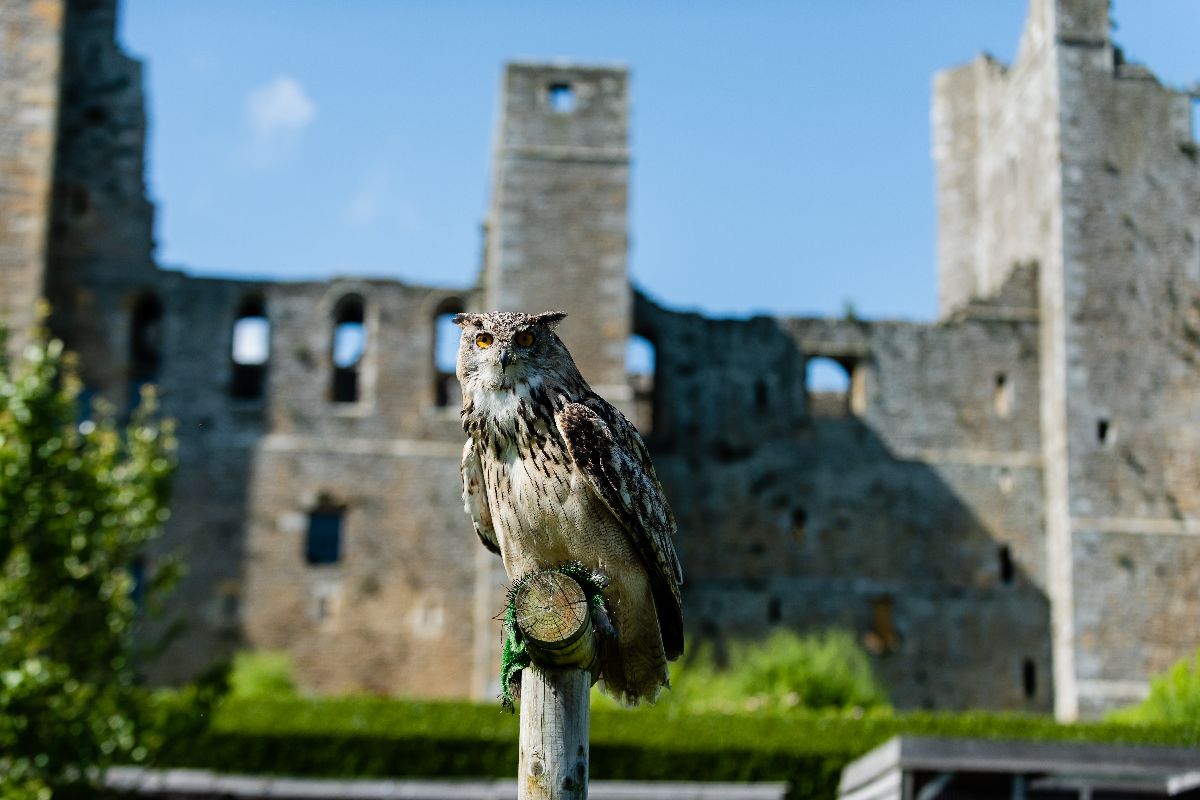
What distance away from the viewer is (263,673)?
80.8 ft

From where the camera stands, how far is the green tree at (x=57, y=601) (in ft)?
47.3

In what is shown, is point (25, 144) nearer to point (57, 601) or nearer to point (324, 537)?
point (324, 537)

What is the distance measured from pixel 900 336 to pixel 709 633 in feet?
17.7

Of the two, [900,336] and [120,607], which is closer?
[120,607]

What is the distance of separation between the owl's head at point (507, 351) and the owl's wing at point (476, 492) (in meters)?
0.32

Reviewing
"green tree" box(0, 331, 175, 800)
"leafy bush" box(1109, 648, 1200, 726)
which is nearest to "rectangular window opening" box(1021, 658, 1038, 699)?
"leafy bush" box(1109, 648, 1200, 726)

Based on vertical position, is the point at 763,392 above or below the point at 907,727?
above

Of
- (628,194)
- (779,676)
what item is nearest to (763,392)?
(628,194)

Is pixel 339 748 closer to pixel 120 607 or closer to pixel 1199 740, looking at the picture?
pixel 120 607

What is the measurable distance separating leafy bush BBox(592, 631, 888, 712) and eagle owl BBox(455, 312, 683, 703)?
1531cm

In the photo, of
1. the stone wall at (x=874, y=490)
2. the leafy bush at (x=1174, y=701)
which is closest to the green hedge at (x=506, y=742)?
the leafy bush at (x=1174, y=701)

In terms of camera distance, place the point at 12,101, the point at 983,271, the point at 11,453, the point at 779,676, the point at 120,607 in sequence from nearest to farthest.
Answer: the point at 11,453
the point at 120,607
the point at 779,676
the point at 12,101
the point at 983,271

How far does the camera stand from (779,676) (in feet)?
77.8


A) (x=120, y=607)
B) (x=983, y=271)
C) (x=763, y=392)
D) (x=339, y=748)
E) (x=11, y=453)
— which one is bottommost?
(x=339, y=748)
